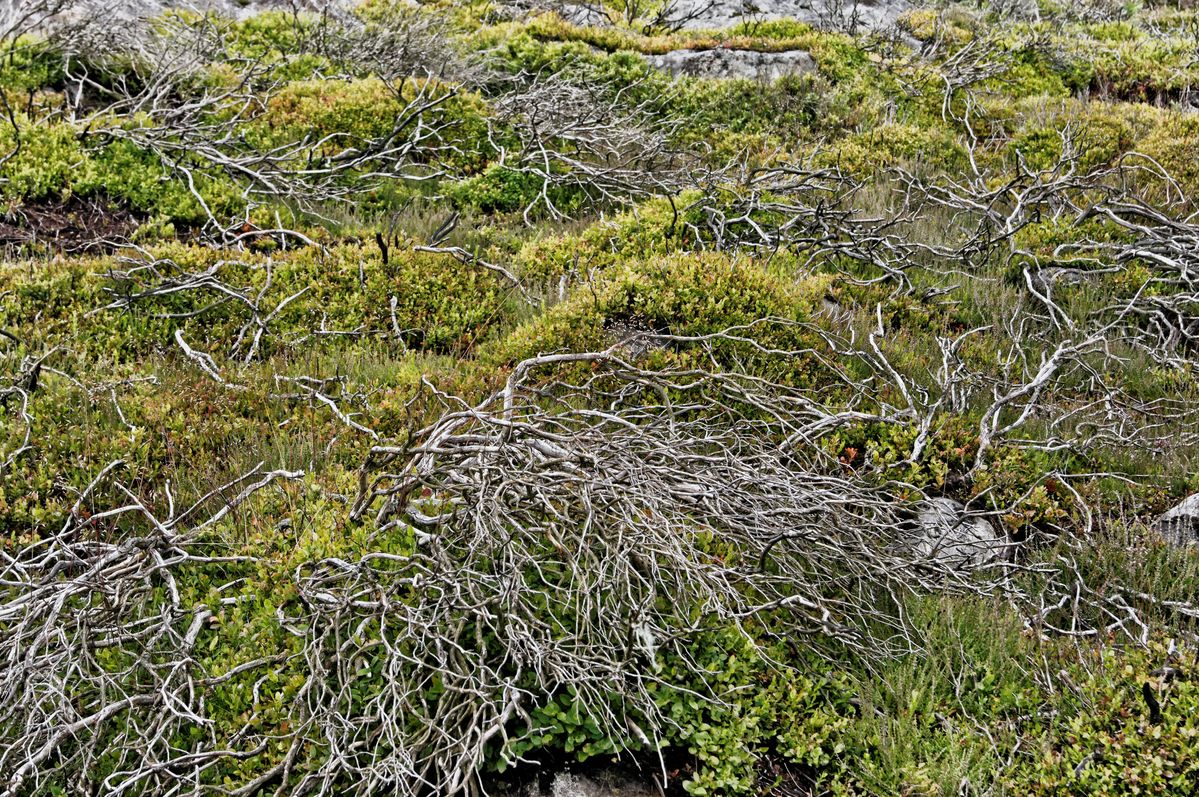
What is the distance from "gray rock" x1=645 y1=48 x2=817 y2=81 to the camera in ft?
36.8

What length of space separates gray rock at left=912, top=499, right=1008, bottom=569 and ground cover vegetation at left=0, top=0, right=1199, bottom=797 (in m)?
0.05

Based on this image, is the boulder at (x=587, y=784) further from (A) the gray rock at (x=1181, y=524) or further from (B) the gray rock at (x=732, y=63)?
(B) the gray rock at (x=732, y=63)

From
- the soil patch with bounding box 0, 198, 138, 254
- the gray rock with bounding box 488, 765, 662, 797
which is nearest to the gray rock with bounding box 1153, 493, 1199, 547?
the gray rock with bounding box 488, 765, 662, 797

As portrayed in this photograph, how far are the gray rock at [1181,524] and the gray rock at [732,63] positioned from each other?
7732 millimetres

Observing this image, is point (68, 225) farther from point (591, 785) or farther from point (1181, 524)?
point (1181, 524)

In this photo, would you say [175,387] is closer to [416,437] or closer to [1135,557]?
[416,437]

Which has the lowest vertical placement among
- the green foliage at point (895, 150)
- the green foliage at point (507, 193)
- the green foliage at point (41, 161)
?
the green foliage at point (895, 150)

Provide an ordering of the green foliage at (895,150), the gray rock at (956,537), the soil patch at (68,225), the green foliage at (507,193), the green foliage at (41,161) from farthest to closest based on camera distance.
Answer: the green foliage at (895,150) → the green foliage at (507,193) → the green foliage at (41,161) → the soil patch at (68,225) → the gray rock at (956,537)

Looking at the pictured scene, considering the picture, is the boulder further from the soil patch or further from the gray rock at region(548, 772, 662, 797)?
the soil patch

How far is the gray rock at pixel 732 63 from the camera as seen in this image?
441 inches

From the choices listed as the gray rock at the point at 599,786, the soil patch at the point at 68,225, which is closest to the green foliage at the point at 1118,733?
the gray rock at the point at 599,786

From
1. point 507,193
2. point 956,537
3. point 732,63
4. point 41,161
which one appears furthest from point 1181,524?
point 41,161

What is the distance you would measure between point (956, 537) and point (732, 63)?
323 inches

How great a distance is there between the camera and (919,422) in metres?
5.44
